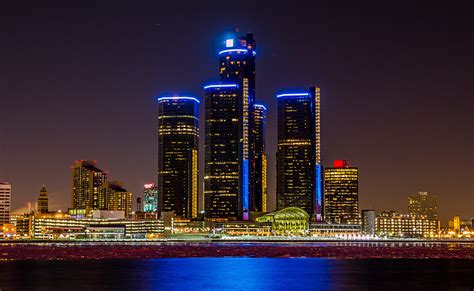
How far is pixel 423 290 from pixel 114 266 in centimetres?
6010

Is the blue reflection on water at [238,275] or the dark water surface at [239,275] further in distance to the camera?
the blue reflection on water at [238,275]

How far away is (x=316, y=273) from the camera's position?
118562mm

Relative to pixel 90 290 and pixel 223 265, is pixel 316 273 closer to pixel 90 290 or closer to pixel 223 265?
pixel 223 265

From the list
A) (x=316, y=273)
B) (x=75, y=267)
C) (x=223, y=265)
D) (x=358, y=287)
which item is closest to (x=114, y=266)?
(x=75, y=267)

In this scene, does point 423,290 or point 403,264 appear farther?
point 403,264

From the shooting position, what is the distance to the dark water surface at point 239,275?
319ft

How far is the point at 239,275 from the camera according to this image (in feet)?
373

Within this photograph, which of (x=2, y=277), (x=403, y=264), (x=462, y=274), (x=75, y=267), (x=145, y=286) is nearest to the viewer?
(x=145, y=286)

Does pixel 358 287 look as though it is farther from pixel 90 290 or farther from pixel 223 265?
pixel 223 265

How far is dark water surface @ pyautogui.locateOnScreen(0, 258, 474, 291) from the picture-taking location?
319 ft

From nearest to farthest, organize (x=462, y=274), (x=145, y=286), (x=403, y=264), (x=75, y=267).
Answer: (x=145, y=286), (x=462, y=274), (x=75, y=267), (x=403, y=264)

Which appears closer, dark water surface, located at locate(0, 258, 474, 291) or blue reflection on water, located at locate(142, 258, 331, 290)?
dark water surface, located at locate(0, 258, 474, 291)

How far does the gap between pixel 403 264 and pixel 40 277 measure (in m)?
67.1

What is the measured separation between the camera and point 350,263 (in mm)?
144875
